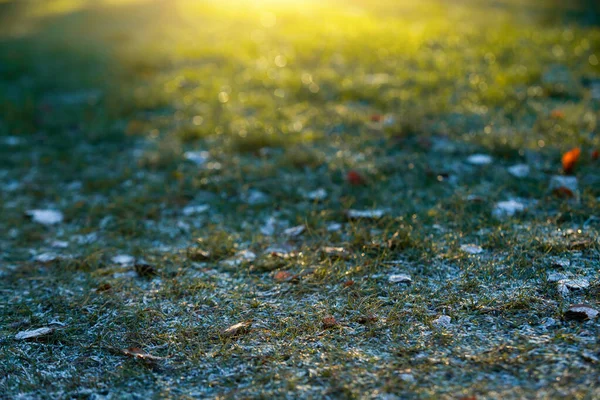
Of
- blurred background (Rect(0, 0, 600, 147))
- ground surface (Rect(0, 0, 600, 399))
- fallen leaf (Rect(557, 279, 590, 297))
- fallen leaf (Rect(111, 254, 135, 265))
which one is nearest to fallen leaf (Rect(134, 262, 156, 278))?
ground surface (Rect(0, 0, 600, 399))

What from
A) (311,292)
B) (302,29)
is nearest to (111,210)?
(311,292)

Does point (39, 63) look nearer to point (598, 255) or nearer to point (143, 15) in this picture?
point (143, 15)

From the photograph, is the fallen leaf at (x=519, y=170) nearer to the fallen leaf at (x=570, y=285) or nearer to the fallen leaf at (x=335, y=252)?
the fallen leaf at (x=570, y=285)

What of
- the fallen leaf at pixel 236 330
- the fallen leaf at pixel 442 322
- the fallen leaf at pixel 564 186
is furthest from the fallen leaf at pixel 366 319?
the fallen leaf at pixel 564 186

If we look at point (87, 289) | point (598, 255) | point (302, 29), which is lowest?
point (87, 289)

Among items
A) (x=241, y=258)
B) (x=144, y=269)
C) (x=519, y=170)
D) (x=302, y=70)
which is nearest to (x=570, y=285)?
(x=519, y=170)
